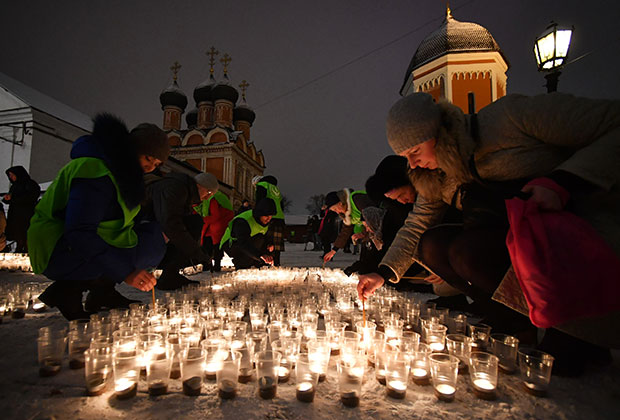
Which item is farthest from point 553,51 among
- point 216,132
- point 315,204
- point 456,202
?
point 315,204

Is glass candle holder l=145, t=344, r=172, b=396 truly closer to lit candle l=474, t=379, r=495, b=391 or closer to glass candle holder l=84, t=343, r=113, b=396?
glass candle holder l=84, t=343, r=113, b=396

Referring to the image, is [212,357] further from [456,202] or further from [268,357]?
[456,202]

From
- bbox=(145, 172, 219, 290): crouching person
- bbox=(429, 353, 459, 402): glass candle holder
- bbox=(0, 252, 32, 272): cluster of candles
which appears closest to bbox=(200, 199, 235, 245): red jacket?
bbox=(145, 172, 219, 290): crouching person

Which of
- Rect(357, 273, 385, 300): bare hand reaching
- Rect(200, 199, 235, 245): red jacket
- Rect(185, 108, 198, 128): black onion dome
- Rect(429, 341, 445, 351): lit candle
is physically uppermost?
Rect(185, 108, 198, 128): black onion dome

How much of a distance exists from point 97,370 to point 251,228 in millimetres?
4805

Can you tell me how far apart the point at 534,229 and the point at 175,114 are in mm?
42946

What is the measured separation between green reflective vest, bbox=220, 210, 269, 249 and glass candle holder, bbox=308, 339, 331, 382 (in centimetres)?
469

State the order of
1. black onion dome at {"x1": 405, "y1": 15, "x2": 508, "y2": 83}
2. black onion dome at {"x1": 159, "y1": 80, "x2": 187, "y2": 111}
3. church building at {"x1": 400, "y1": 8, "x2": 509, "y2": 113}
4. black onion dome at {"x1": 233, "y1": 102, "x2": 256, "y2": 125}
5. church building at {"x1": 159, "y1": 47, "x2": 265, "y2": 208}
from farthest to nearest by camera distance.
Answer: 1. black onion dome at {"x1": 233, "y1": 102, "x2": 256, "y2": 125}
2. black onion dome at {"x1": 159, "y1": 80, "x2": 187, "y2": 111}
3. church building at {"x1": 159, "y1": 47, "x2": 265, "y2": 208}
4. black onion dome at {"x1": 405, "y1": 15, "x2": 508, "y2": 83}
5. church building at {"x1": 400, "y1": 8, "x2": 509, "y2": 113}

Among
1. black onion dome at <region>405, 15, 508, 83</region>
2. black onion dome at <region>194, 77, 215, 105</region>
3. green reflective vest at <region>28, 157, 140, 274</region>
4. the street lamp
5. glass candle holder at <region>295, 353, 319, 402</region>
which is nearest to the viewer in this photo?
glass candle holder at <region>295, 353, 319, 402</region>

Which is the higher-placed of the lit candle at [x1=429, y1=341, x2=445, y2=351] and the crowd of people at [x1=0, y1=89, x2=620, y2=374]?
the crowd of people at [x1=0, y1=89, x2=620, y2=374]

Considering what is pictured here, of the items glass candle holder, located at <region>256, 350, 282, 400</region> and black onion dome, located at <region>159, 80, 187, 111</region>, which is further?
black onion dome, located at <region>159, 80, 187, 111</region>

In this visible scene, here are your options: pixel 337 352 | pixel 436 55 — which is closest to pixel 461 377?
pixel 337 352

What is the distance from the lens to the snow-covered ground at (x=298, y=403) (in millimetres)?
1232

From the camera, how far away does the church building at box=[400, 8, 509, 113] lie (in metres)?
17.6
